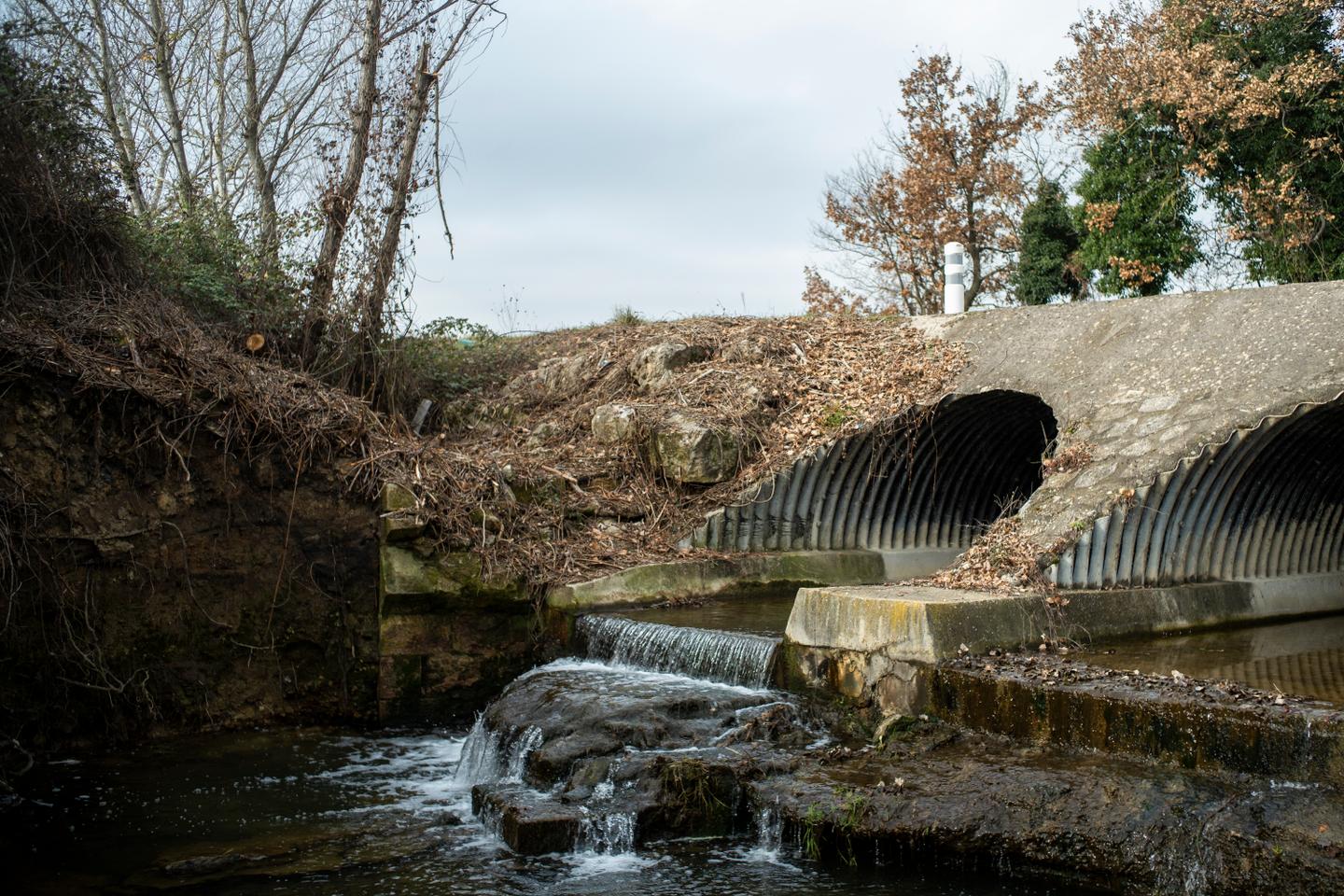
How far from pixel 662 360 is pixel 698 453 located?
1.85m

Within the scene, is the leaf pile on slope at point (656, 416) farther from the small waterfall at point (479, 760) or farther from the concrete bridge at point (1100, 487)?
the small waterfall at point (479, 760)

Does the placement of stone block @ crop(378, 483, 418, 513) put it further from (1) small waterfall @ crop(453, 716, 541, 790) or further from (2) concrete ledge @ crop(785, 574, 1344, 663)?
(2) concrete ledge @ crop(785, 574, 1344, 663)

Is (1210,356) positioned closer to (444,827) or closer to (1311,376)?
(1311,376)

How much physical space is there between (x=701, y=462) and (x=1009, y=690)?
526cm

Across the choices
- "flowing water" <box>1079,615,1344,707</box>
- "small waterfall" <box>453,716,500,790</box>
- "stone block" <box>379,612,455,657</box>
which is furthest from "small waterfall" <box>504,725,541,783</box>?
"flowing water" <box>1079,615,1344,707</box>

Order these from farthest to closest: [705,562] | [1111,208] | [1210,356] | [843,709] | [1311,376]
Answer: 1. [1111,208]
2. [705,562]
3. [1210,356]
4. [1311,376]
5. [843,709]

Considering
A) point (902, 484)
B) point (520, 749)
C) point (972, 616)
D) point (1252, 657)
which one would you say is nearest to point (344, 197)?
point (902, 484)

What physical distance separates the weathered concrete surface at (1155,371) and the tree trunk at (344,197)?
6.65m

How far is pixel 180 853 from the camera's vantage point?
674 cm

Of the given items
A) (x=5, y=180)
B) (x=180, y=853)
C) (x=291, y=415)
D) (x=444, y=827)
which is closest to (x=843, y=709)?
(x=444, y=827)

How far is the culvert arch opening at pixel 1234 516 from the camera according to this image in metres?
8.88

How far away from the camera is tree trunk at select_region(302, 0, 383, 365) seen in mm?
12766

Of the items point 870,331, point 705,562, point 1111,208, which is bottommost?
point 705,562

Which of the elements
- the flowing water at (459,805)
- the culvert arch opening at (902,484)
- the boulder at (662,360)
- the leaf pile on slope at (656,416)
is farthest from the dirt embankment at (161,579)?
the boulder at (662,360)
